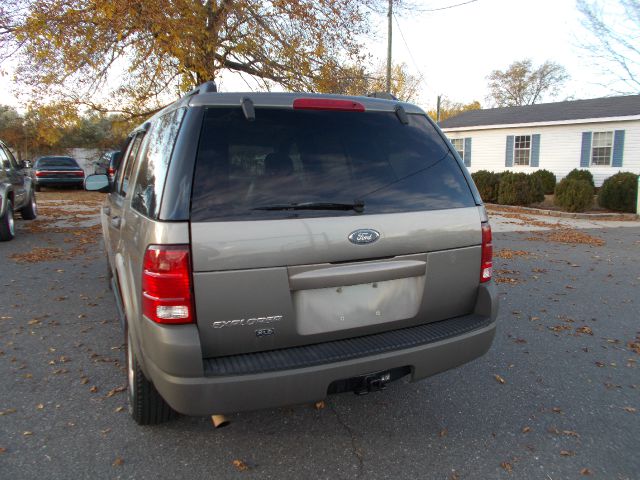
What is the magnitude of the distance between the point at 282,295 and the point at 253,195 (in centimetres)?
50

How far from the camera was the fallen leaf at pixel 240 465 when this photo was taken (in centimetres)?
249

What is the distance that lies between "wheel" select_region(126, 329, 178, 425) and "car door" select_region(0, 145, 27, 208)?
323 inches

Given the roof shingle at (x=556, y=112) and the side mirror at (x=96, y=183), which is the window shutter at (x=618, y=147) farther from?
the side mirror at (x=96, y=183)

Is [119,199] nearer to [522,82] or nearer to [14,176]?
[14,176]

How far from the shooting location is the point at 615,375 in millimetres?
3629

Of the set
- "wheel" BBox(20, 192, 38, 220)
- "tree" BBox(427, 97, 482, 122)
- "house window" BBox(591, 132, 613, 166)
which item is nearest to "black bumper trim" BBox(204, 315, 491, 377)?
"wheel" BBox(20, 192, 38, 220)

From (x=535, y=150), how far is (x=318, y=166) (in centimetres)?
2089

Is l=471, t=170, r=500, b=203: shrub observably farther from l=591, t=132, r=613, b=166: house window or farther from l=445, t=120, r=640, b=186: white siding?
l=591, t=132, r=613, b=166: house window

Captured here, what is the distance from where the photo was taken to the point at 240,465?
8.27 feet

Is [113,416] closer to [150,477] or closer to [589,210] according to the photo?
[150,477]

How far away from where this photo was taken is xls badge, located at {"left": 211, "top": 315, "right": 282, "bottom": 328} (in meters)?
2.17

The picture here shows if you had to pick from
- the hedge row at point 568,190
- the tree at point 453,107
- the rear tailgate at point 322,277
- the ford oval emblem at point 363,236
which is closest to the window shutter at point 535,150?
the hedge row at point 568,190

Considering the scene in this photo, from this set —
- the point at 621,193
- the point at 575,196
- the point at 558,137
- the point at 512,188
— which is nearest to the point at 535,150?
the point at 558,137

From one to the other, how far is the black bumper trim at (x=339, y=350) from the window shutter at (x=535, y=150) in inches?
797
